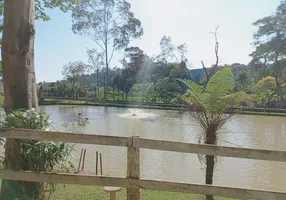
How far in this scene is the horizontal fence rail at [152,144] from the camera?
2.17m

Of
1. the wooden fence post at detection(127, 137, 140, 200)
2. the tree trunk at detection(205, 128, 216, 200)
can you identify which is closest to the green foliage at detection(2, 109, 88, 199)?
the wooden fence post at detection(127, 137, 140, 200)

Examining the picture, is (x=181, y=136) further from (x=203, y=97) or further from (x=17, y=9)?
(x=17, y=9)

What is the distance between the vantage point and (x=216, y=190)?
7.27ft

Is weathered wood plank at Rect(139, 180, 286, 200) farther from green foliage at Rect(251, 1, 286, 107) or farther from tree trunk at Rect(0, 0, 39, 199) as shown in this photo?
green foliage at Rect(251, 1, 286, 107)

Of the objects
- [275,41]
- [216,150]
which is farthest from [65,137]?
[275,41]

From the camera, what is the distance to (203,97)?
413cm

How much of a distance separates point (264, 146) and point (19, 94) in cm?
775

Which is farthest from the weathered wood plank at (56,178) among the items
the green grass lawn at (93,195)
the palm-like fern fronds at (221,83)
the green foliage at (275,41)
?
the green foliage at (275,41)

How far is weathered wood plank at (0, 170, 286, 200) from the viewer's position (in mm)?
2174

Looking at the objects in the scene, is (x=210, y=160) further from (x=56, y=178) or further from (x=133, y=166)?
(x=56, y=178)

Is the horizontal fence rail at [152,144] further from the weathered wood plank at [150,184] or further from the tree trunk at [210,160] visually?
the tree trunk at [210,160]

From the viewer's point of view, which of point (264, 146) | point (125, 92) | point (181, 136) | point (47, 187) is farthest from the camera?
point (125, 92)

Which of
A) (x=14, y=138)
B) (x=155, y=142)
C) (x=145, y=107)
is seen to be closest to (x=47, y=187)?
(x=14, y=138)

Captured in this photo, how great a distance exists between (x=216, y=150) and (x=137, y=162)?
709 mm
